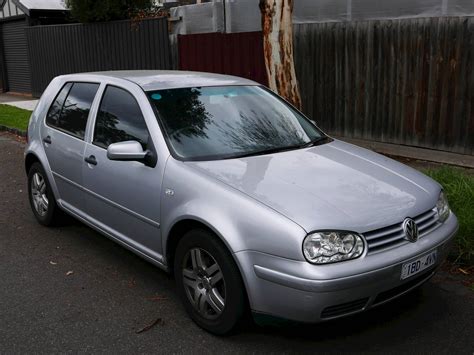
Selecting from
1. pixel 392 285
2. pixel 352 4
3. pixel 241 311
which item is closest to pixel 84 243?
pixel 241 311

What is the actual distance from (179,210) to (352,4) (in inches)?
258

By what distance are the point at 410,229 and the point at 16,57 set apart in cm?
1984

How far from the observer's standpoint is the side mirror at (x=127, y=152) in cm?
388

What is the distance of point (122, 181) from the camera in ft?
13.7

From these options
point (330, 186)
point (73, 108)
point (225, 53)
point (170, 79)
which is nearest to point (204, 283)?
point (330, 186)

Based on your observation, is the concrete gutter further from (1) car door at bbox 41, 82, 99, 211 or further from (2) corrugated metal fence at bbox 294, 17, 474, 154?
(1) car door at bbox 41, 82, 99, 211

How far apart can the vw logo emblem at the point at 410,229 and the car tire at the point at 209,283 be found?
103 centimetres

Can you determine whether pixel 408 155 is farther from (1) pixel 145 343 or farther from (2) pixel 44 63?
(2) pixel 44 63

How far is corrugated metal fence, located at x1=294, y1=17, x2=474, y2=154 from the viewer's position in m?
7.84

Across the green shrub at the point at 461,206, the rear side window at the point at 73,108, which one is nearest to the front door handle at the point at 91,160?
the rear side window at the point at 73,108

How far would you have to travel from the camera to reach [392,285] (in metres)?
3.25

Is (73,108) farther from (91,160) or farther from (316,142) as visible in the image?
(316,142)

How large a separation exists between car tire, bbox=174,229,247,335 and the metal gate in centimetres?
1736

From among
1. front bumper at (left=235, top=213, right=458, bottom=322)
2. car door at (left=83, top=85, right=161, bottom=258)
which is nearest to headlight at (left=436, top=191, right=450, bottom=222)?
front bumper at (left=235, top=213, right=458, bottom=322)
